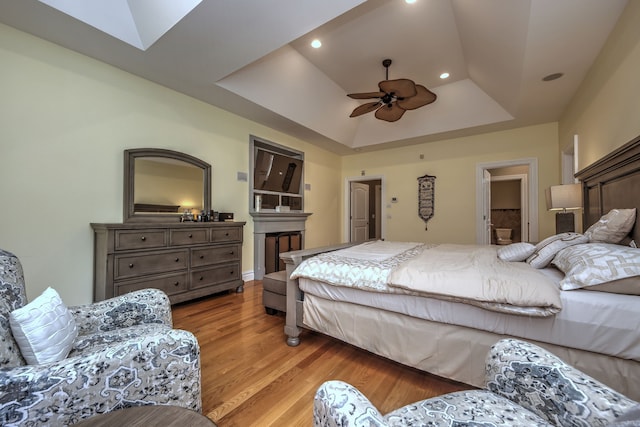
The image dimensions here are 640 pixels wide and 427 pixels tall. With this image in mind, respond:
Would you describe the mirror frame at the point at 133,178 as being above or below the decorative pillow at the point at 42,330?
above

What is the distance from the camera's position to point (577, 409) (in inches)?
31.0

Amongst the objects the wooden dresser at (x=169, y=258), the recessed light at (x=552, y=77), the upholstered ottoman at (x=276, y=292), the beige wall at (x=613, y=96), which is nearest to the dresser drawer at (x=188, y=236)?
the wooden dresser at (x=169, y=258)

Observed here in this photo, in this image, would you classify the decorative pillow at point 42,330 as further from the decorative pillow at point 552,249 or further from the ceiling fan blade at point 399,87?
the ceiling fan blade at point 399,87

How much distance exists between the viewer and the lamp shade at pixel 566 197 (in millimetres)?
2808

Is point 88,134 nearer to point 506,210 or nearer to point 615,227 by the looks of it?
point 615,227

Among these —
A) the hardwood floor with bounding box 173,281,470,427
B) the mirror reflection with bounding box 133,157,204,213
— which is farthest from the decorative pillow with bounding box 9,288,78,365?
the mirror reflection with bounding box 133,157,204,213

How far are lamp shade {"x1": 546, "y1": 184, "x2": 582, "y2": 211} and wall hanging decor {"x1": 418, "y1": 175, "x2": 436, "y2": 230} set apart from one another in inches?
102

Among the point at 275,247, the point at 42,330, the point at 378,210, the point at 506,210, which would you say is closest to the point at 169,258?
the point at 275,247

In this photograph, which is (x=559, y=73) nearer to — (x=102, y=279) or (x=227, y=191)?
(x=227, y=191)

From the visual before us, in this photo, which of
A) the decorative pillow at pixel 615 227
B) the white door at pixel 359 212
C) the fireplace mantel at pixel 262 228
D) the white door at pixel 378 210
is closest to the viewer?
the decorative pillow at pixel 615 227

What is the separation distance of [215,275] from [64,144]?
82.3 inches

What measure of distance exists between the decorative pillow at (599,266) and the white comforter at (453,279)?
110 millimetres

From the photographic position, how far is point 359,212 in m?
7.13

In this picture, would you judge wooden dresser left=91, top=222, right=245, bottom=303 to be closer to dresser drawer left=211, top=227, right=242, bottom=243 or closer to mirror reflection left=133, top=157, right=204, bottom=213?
dresser drawer left=211, top=227, right=242, bottom=243
